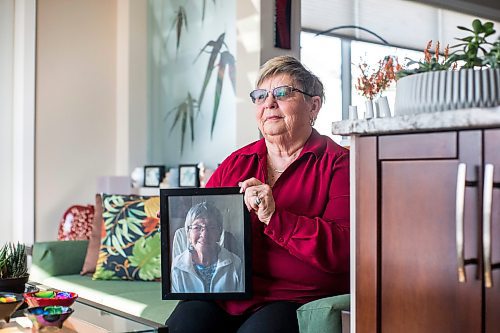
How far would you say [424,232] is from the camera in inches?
52.8

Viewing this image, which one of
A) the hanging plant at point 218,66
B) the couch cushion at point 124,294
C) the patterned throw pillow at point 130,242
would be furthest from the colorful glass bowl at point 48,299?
the hanging plant at point 218,66

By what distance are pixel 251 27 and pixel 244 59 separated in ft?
0.59

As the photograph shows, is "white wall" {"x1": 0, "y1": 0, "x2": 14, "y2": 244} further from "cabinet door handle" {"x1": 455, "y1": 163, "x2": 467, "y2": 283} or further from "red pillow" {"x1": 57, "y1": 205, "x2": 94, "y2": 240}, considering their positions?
"cabinet door handle" {"x1": 455, "y1": 163, "x2": 467, "y2": 283}

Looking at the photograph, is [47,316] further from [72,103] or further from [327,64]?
[327,64]

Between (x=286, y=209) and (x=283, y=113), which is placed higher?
(x=283, y=113)

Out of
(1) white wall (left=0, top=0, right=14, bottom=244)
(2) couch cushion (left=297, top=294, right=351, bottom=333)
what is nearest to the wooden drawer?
(2) couch cushion (left=297, top=294, right=351, bottom=333)

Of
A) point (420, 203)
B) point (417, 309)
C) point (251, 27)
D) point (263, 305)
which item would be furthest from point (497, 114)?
point (251, 27)

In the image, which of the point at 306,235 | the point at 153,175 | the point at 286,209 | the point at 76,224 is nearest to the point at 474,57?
the point at 306,235

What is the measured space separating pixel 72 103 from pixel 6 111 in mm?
411

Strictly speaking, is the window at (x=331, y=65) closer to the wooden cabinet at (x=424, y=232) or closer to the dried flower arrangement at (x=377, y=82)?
the dried flower arrangement at (x=377, y=82)

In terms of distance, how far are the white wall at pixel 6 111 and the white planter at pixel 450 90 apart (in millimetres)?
3426

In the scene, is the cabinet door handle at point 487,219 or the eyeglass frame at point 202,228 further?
the eyeglass frame at point 202,228

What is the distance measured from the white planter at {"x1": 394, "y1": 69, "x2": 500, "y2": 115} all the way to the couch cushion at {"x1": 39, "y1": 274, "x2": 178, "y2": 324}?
4.77ft

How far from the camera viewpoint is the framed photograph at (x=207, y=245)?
6.87 ft
